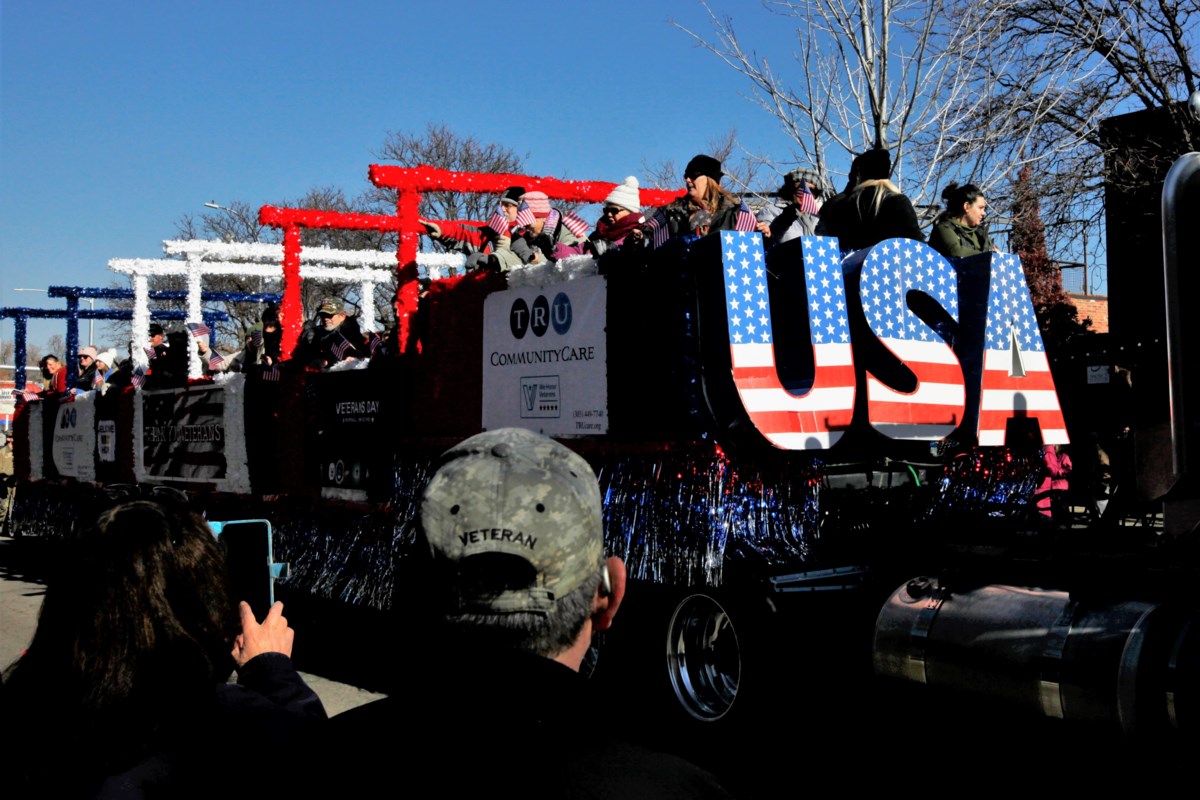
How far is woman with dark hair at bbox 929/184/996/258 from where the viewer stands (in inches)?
266

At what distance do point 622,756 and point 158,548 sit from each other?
1.10 meters

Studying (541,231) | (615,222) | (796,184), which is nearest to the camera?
(796,184)

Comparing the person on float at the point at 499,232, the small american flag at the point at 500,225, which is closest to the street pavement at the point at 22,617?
the person on float at the point at 499,232

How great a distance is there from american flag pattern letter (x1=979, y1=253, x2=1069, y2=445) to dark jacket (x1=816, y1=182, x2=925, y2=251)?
523 mm

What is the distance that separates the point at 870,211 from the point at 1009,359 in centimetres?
113

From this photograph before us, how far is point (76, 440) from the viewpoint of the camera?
13.6 metres

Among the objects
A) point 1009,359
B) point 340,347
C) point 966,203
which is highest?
point 966,203

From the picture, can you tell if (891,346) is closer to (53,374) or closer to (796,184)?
(796,184)

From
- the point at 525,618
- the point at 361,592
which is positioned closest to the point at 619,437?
the point at 361,592

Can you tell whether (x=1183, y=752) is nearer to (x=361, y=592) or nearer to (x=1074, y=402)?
(x=1074, y=402)

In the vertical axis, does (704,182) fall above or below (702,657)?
above

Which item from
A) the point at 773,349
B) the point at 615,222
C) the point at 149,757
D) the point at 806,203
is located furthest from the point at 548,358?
the point at 149,757

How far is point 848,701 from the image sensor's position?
4754 mm

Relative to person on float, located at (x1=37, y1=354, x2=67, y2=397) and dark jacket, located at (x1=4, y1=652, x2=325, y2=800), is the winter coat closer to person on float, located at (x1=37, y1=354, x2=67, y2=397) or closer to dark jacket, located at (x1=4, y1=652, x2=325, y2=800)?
dark jacket, located at (x1=4, y1=652, x2=325, y2=800)
